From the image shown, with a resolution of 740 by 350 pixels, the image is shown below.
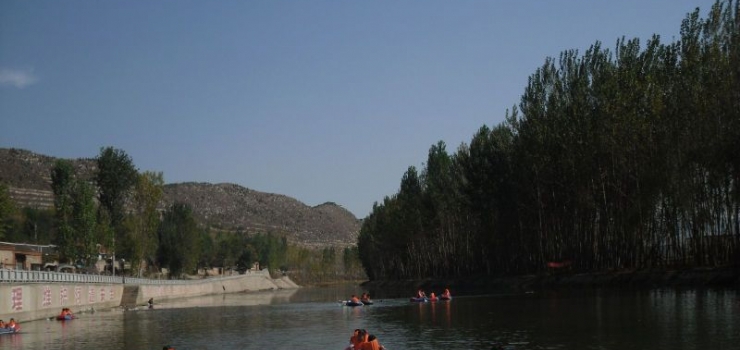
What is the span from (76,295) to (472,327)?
123 feet

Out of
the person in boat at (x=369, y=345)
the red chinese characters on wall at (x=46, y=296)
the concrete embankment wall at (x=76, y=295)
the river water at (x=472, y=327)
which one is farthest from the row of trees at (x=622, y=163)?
the red chinese characters on wall at (x=46, y=296)

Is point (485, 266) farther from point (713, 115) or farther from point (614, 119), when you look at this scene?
point (713, 115)

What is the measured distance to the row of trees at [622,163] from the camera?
54781 mm

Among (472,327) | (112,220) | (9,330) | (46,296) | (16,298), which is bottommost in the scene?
(472,327)

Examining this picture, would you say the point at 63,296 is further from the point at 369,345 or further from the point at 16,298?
the point at 369,345

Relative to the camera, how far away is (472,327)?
39.3m

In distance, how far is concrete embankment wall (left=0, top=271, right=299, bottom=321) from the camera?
46.6 meters

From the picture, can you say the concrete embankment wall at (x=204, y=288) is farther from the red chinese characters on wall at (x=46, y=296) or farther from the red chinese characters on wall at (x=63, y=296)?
the red chinese characters on wall at (x=46, y=296)

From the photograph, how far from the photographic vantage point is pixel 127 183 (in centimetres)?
9588

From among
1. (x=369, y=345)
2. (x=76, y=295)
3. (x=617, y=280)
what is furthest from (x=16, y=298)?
(x=617, y=280)

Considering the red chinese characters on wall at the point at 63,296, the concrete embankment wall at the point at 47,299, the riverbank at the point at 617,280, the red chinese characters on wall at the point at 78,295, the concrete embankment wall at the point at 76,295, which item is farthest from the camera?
the red chinese characters on wall at the point at 78,295

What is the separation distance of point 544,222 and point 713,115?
89.6 feet

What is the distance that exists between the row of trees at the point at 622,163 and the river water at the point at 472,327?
7.36m

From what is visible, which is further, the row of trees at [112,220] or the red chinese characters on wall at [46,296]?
the row of trees at [112,220]
